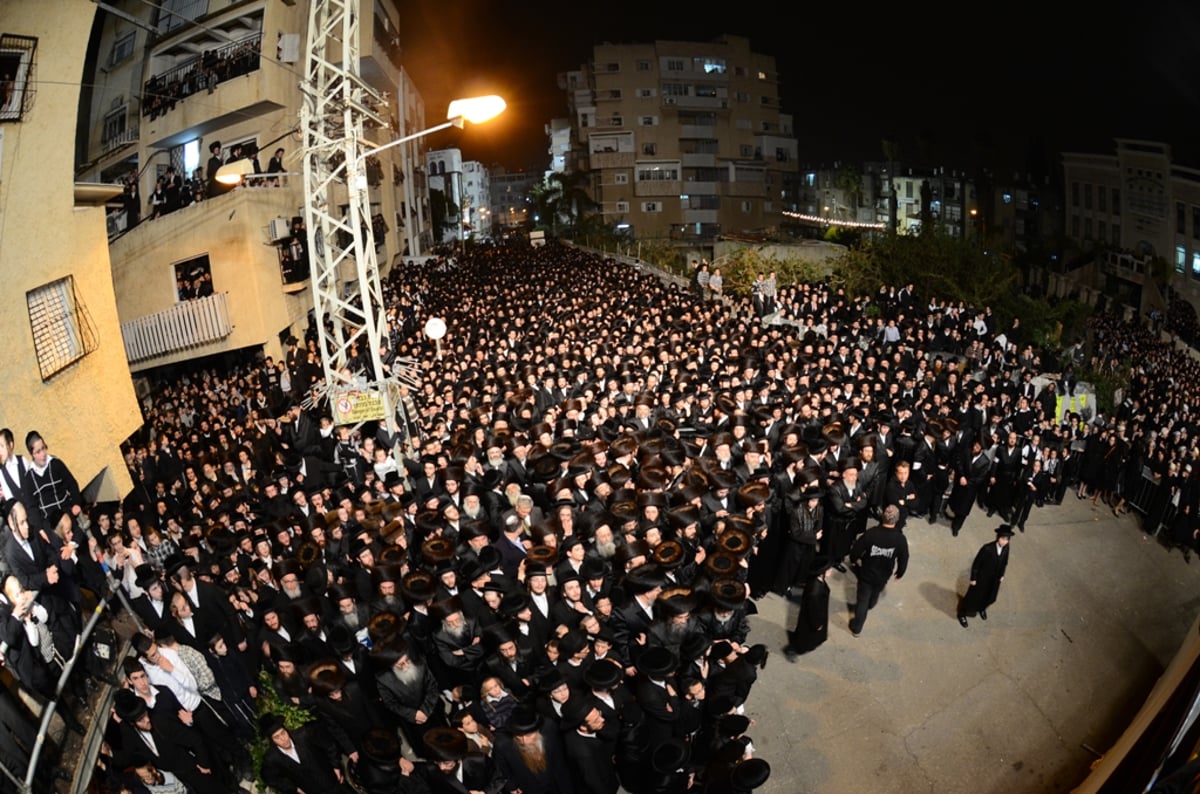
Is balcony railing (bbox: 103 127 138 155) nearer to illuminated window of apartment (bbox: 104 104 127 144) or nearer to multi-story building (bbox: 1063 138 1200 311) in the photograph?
illuminated window of apartment (bbox: 104 104 127 144)

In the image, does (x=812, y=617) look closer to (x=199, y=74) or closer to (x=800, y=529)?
(x=800, y=529)

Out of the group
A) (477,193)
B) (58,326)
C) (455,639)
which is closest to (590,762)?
(455,639)

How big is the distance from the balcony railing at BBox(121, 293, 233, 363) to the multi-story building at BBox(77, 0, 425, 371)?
0.9 inches

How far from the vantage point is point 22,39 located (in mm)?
9375

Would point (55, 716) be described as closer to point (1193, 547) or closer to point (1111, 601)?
point (1111, 601)

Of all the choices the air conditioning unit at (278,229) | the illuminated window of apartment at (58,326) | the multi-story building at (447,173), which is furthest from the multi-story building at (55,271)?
the multi-story building at (447,173)

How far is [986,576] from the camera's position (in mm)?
8352

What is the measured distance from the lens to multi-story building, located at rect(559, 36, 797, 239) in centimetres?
5150

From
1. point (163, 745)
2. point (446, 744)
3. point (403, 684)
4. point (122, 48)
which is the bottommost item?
point (163, 745)

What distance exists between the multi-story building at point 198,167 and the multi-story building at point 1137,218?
42690 millimetres

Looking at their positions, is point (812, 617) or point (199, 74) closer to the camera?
point (812, 617)

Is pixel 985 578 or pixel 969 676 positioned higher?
pixel 985 578

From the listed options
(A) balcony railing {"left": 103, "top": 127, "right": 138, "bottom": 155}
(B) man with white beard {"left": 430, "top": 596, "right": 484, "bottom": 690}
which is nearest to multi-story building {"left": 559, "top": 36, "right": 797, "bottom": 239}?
(A) balcony railing {"left": 103, "top": 127, "right": 138, "bottom": 155}

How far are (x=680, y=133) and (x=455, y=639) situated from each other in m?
51.5
